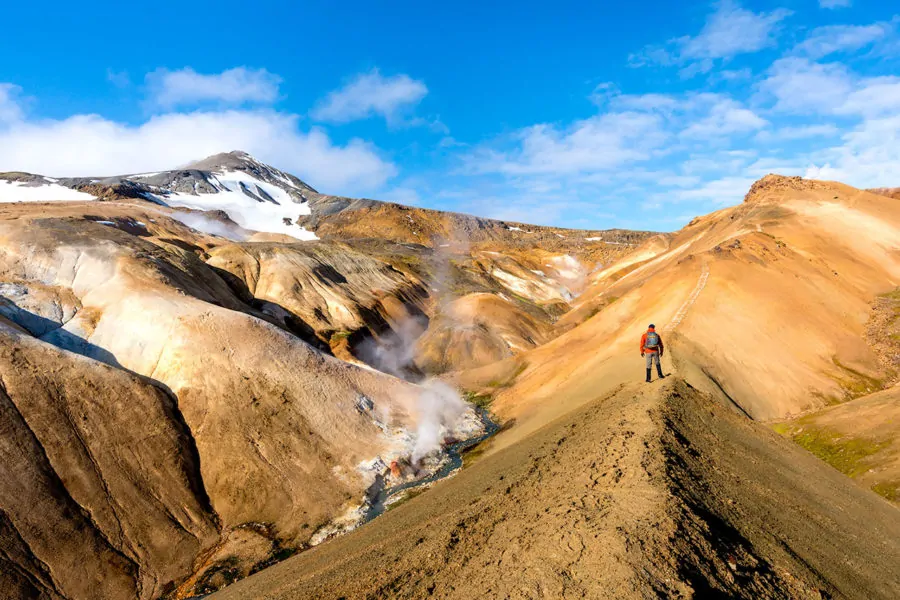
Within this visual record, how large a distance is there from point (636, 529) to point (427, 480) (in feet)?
50.7

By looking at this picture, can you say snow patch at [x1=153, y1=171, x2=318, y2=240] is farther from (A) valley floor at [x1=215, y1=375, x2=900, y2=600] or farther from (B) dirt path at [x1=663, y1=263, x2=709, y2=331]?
(A) valley floor at [x1=215, y1=375, x2=900, y2=600]

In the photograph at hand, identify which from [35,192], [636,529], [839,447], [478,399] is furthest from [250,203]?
[636,529]

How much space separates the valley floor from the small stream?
4.43 m

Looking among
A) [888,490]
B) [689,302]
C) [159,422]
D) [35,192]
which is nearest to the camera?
[888,490]

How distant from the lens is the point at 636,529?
7.20m

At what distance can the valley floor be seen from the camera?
677cm

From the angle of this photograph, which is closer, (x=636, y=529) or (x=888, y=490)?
(x=636, y=529)

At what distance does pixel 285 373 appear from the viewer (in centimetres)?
2434

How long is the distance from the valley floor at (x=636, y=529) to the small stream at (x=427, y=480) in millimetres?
4427

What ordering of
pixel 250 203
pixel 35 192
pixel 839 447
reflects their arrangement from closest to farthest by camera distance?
pixel 839 447, pixel 35 192, pixel 250 203

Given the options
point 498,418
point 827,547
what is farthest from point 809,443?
point 498,418

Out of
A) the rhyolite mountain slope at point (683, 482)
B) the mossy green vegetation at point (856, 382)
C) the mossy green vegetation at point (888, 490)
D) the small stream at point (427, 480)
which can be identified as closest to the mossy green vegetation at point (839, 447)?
the rhyolite mountain slope at point (683, 482)

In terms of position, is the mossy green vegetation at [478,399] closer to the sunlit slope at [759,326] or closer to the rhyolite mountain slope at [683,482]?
the sunlit slope at [759,326]

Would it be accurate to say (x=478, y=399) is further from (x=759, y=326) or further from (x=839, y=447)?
(x=839, y=447)
